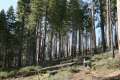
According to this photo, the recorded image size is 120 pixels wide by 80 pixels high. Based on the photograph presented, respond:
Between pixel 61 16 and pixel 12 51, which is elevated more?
pixel 61 16

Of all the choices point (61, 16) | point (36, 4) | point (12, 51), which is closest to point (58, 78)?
point (36, 4)

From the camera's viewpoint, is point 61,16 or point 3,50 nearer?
point 61,16

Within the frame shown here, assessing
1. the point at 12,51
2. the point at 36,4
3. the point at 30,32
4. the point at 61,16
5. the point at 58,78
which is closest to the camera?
the point at 58,78

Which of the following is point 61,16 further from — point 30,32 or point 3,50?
point 3,50

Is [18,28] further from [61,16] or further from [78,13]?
[78,13]

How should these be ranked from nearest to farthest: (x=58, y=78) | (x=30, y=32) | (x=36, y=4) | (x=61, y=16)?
1. (x=58, y=78)
2. (x=36, y=4)
3. (x=61, y=16)
4. (x=30, y=32)

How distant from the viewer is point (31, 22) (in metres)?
44.7

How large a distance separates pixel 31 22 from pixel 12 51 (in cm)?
1185

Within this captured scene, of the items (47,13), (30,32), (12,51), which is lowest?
(12,51)

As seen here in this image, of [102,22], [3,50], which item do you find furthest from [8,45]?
[102,22]

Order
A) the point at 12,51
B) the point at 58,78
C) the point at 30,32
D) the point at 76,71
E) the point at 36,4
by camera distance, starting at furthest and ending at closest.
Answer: the point at 12,51
the point at 30,32
the point at 36,4
the point at 76,71
the point at 58,78

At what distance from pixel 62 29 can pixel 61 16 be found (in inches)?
179

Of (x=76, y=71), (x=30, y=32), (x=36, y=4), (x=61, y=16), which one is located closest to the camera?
(x=76, y=71)

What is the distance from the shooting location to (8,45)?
49.7 meters
